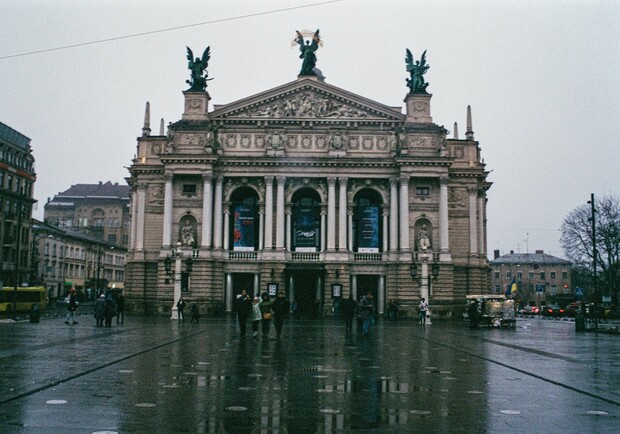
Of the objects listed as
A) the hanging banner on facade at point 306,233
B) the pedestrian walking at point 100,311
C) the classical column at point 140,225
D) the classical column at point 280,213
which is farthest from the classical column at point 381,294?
→ the pedestrian walking at point 100,311

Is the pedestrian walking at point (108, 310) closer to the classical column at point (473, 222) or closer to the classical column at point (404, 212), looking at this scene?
the classical column at point (404, 212)

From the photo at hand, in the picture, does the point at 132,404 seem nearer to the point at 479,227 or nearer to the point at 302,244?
the point at 302,244

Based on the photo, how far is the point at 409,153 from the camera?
65.7 metres

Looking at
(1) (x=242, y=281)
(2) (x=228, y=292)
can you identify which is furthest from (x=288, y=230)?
(2) (x=228, y=292)

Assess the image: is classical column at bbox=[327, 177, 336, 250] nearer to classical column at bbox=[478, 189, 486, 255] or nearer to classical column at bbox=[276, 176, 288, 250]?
classical column at bbox=[276, 176, 288, 250]

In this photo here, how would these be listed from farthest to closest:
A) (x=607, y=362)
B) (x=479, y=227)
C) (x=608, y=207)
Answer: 1. (x=608, y=207)
2. (x=479, y=227)
3. (x=607, y=362)

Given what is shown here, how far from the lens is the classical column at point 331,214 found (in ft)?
215

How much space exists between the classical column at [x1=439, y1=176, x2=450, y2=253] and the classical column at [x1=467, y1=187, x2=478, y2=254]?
4449mm

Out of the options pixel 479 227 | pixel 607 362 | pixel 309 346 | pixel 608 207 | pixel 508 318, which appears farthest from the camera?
pixel 608 207

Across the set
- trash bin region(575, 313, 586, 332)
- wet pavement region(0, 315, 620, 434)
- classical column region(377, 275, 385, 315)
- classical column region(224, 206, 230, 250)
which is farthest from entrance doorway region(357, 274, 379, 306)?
wet pavement region(0, 315, 620, 434)

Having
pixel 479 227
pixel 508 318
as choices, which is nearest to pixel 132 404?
pixel 508 318

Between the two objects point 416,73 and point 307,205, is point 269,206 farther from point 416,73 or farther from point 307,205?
point 416,73

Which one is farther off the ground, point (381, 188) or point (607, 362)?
point (381, 188)

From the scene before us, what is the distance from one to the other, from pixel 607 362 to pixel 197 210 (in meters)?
50.4
